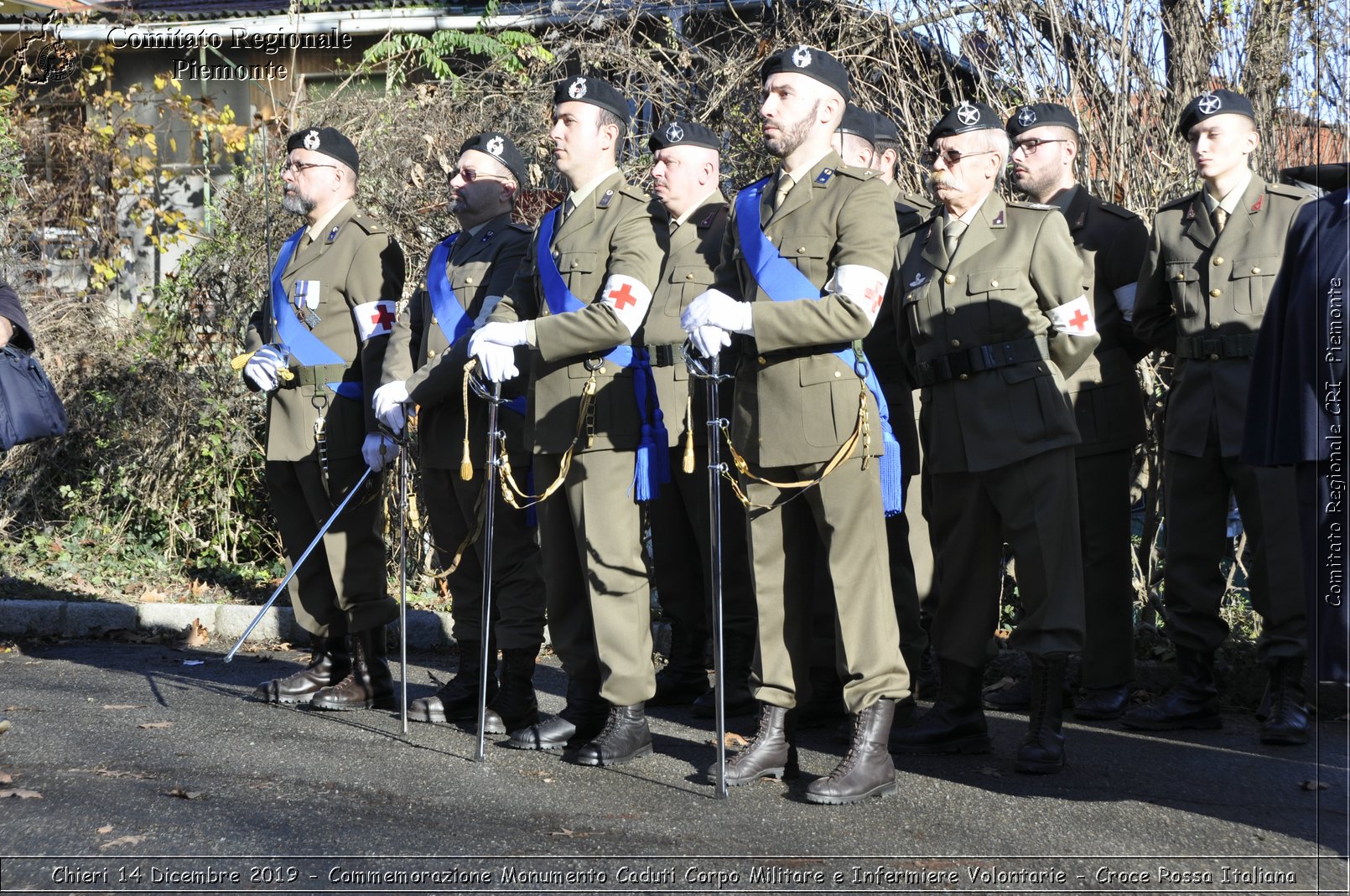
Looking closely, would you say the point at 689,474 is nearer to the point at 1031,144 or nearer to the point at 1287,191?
the point at 1031,144

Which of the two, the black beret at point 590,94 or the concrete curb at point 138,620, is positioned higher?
the black beret at point 590,94

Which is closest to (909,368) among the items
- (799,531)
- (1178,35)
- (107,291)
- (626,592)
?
(799,531)

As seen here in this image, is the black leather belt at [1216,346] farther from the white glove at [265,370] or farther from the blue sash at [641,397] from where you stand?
the white glove at [265,370]

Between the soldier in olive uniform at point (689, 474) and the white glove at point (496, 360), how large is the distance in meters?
0.76

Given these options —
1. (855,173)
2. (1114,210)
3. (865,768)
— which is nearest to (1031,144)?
(1114,210)

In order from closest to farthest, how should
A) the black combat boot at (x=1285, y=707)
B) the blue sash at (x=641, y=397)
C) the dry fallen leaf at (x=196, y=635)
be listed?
the blue sash at (x=641, y=397), the black combat boot at (x=1285, y=707), the dry fallen leaf at (x=196, y=635)

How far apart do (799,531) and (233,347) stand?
5605 mm

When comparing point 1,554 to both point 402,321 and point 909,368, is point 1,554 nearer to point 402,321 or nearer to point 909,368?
point 402,321

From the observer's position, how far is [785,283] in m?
4.43

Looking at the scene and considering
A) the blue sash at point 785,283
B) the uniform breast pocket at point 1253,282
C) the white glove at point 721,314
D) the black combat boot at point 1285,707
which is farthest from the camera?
the uniform breast pocket at point 1253,282

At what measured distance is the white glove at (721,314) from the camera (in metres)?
4.22

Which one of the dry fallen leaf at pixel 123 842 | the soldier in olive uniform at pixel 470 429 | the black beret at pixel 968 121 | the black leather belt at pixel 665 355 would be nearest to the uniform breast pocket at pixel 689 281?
the black leather belt at pixel 665 355

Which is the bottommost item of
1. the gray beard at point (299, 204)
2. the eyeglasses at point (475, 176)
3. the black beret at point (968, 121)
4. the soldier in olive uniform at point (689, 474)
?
the soldier in olive uniform at point (689, 474)

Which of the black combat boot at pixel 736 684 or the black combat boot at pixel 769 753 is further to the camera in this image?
the black combat boot at pixel 736 684
